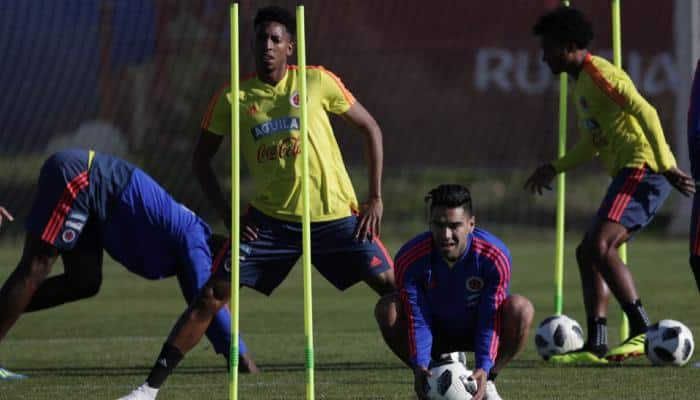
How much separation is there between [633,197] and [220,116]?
3117 millimetres

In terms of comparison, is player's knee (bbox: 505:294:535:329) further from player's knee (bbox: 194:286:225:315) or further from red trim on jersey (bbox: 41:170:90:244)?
red trim on jersey (bbox: 41:170:90:244)

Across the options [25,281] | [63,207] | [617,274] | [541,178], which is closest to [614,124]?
[541,178]

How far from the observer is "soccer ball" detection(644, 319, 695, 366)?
353 inches

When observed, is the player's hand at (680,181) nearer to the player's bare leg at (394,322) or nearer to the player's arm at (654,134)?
the player's arm at (654,134)

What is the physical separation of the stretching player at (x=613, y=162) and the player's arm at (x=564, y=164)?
0.06 meters

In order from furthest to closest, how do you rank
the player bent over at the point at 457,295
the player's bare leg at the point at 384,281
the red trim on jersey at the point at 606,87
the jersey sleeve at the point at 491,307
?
the red trim on jersey at the point at 606,87
the player's bare leg at the point at 384,281
the jersey sleeve at the point at 491,307
the player bent over at the point at 457,295

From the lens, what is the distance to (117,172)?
30.6 ft

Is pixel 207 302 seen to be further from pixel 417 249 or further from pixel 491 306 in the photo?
pixel 491 306

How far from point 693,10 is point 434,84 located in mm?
5959

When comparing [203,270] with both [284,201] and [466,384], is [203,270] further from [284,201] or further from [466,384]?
[466,384]

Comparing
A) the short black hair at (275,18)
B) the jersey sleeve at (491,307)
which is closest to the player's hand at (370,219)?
the jersey sleeve at (491,307)

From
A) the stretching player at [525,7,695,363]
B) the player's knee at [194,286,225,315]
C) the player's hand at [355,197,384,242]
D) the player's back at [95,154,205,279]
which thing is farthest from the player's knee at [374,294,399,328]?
the player's back at [95,154,205,279]

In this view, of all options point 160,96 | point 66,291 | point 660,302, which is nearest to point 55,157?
point 66,291

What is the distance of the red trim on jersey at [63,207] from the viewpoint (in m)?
8.93
